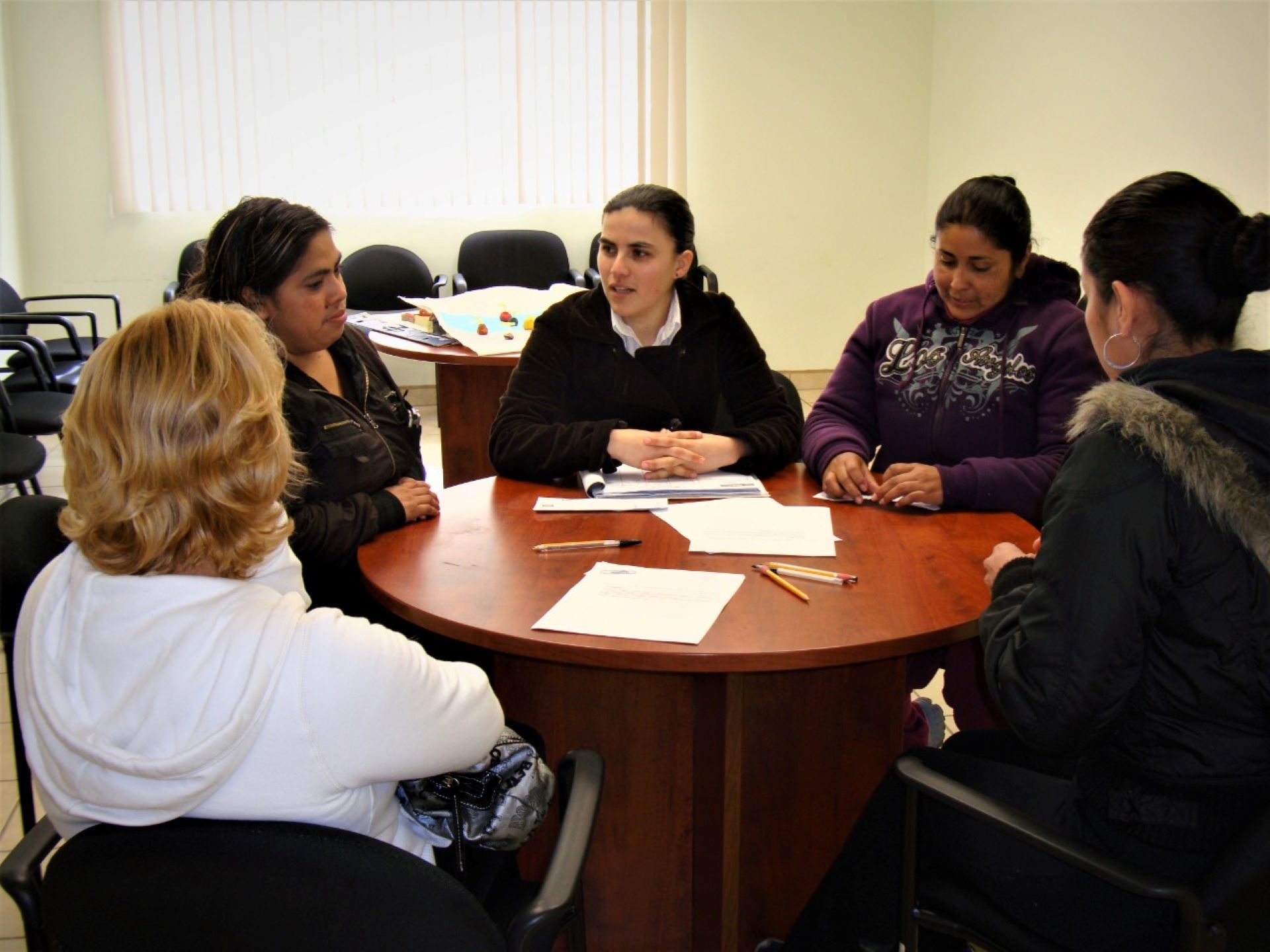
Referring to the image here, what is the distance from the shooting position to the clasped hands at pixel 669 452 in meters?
2.14

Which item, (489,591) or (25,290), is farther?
(25,290)

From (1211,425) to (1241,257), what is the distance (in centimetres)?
21

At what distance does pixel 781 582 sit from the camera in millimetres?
1576

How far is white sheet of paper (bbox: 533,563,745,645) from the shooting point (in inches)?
55.8

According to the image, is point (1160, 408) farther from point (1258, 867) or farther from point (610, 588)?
point (610, 588)

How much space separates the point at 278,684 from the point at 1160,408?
3.11 ft

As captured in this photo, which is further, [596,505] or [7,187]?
[7,187]

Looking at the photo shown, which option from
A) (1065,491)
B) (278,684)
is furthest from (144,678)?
(1065,491)

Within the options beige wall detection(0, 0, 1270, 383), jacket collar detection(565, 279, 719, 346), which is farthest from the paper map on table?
beige wall detection(0, 0, 1270, 383)

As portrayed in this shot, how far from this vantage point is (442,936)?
928 millimetres

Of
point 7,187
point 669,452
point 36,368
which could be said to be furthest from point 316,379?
point 7,187

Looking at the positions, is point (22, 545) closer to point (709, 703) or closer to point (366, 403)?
point (366, 403)

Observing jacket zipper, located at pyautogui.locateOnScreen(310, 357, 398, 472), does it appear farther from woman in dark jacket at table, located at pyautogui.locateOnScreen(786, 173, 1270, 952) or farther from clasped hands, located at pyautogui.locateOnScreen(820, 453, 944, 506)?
woman in dark jacket at table, located at pyautogui.locateOnScreen(786, 173, 1270, 952)

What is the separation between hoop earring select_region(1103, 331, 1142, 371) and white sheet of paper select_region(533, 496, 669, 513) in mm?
856
